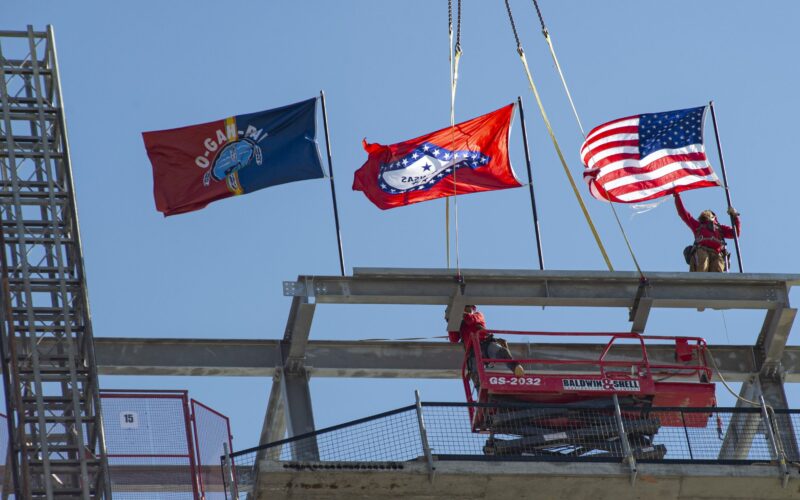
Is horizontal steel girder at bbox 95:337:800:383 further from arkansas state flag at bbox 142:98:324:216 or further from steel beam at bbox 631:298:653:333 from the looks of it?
arkansas state flag at bbox 142:98:324:216

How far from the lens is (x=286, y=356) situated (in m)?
36.2

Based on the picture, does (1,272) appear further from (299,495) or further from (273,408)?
(299,495)

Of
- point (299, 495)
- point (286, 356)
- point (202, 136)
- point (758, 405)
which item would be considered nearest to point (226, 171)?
point (202, 136)

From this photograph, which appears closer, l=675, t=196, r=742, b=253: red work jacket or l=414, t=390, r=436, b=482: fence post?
l=414, t=390, r=436, b=482: fence post

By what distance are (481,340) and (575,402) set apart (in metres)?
1.87

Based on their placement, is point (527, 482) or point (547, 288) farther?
point (547, 288)

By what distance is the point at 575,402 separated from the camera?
34.7m

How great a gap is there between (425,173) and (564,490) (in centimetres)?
659

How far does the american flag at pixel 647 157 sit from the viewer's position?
37406 mm

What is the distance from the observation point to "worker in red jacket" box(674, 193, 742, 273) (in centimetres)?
3747

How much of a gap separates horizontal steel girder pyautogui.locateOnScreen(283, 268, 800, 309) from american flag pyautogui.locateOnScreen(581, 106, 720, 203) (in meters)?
1.81

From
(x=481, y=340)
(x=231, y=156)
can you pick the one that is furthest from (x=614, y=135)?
(x=231, y=156)

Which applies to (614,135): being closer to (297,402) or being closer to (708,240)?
(708,240)

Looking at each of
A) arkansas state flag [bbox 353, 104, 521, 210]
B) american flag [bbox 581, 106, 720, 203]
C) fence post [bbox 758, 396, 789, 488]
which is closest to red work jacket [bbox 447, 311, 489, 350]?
arkansas state flag [bbox 353, 104, 521, 210]
